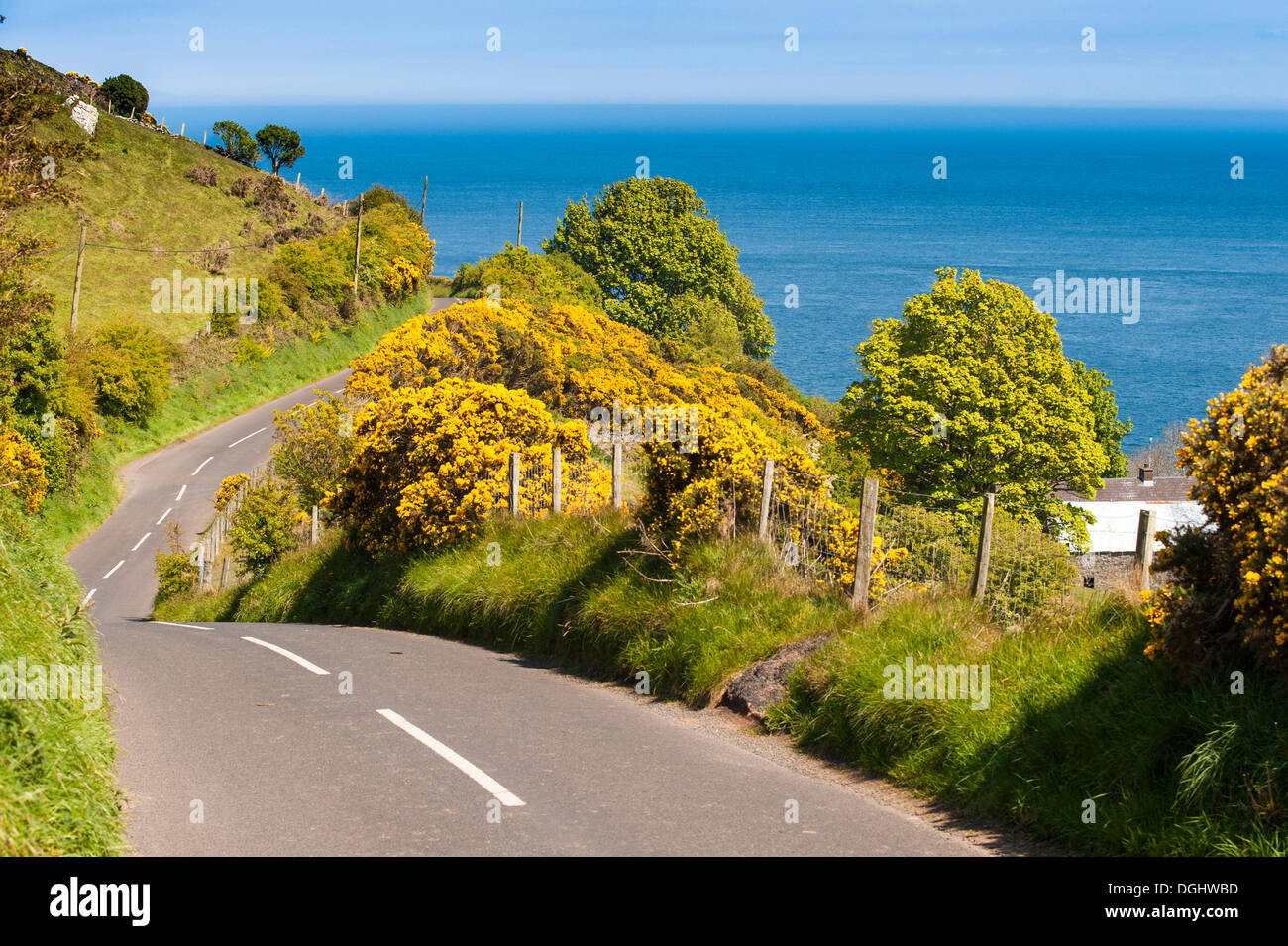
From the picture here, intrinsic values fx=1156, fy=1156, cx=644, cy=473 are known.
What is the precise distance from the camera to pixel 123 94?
91188mm

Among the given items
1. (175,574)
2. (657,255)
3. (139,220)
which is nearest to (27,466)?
(175,574)

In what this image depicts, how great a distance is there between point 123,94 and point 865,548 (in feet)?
316

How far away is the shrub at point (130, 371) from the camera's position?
171ft

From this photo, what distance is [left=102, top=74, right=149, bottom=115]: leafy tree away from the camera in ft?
298

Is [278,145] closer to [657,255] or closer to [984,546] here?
[657,255]

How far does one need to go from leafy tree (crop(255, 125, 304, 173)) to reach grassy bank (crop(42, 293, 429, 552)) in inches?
1180

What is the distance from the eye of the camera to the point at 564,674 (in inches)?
499

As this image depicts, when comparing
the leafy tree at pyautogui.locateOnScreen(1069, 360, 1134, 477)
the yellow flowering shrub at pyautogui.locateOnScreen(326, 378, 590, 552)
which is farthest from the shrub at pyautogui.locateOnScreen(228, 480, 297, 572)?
the leafy tree at pyautogui.locateOnScreen(1069, 360, 1134, 477)

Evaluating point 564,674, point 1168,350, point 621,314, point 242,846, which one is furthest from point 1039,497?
point 1168,350

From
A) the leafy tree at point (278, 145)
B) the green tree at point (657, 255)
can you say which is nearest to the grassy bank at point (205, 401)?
the green tree at point (657, 255)

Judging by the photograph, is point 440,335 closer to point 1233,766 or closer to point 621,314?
point 1233,766

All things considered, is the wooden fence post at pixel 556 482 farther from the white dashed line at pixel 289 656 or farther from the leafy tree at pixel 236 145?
the leafy tree at pixel 236 145

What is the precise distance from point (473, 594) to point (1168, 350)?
383 ft

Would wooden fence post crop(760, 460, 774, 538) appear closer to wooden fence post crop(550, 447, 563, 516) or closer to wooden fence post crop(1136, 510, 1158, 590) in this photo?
wooden fence post crop(1136, 510, 1158, 590)
